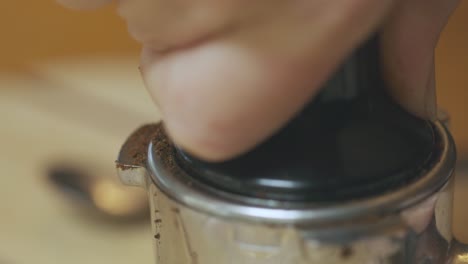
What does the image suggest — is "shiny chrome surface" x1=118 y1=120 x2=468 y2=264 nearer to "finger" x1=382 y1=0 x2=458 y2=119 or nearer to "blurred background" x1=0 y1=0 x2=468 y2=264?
"finger" x1=382 y1=0 x2=458 y2=119

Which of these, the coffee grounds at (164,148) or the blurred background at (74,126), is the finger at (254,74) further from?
the blurred background at (74,126)

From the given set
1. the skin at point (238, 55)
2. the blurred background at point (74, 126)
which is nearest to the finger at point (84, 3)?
the skin at point (238, 55)

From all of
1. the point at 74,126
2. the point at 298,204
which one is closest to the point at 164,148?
the point at 298,204

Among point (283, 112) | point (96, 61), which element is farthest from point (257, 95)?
point (96, 61)

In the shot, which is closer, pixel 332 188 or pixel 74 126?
pixel 332 188

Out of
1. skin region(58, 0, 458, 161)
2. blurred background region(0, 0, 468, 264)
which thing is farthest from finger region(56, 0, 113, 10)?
blurred background region(0, 0, 468, 264)

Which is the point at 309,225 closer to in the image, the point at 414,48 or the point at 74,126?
the point at 414,48

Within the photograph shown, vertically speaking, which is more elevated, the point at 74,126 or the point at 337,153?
the point at 337,153
